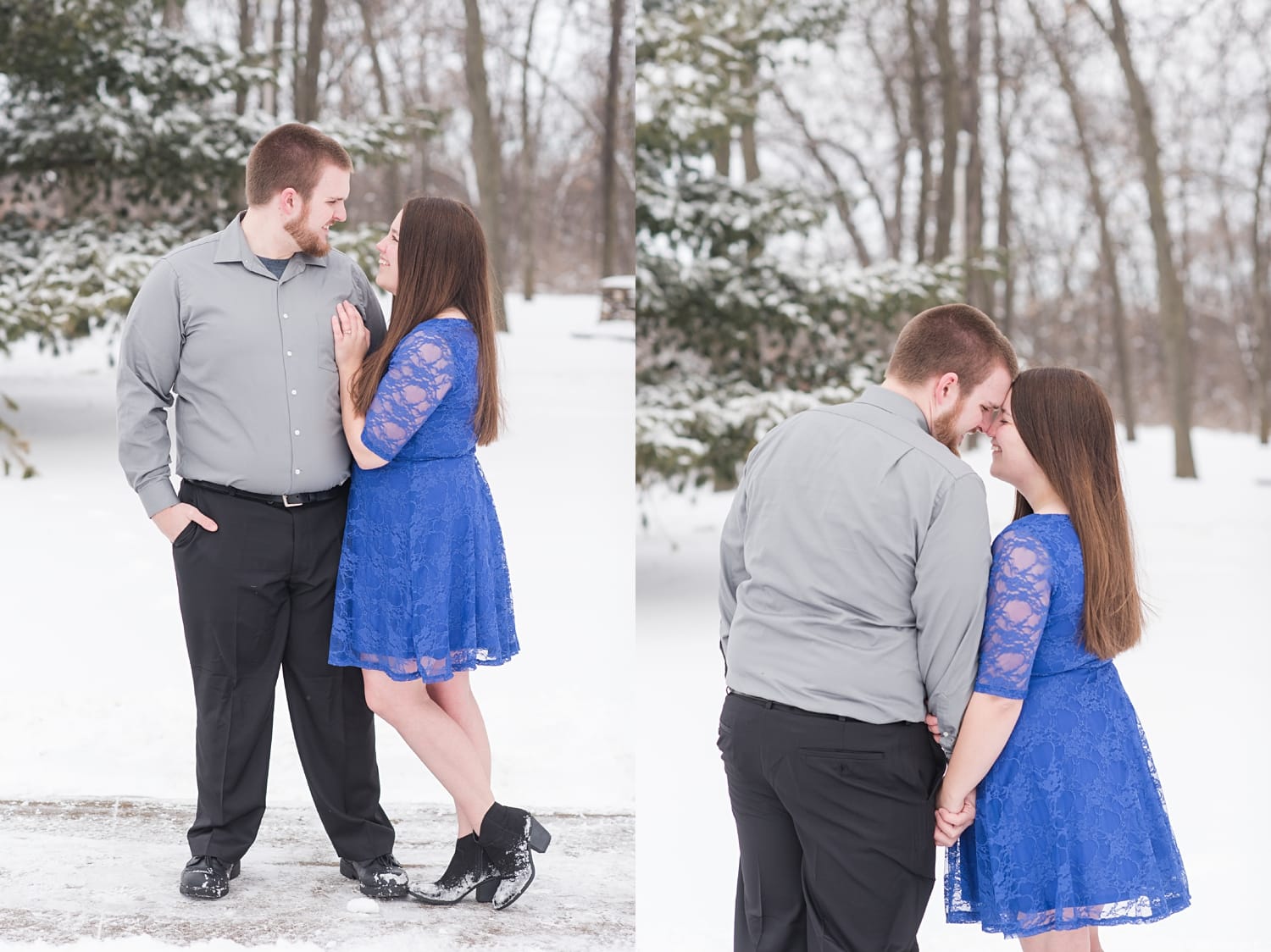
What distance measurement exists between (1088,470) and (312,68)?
6.72m

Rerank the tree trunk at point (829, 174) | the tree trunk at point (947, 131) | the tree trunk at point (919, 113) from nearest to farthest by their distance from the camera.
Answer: the tree trunk at point (947, 131), the tree trunk at point (919, 113), the tree trunk at point (829, 174)

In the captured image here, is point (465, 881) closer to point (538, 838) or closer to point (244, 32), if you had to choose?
point (538, 838)

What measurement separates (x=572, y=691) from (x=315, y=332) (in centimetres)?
212

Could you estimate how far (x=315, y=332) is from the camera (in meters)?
2.86

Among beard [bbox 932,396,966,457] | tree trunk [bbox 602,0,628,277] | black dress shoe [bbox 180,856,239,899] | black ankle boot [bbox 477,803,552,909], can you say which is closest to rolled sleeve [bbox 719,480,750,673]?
beard [bbox 932,396,966,457]

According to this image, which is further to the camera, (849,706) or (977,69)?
(977,69)

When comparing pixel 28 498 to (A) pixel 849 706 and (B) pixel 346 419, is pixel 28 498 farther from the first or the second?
(A) pixel 849 706

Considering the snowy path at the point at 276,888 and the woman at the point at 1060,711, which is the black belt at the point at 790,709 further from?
the snowy path at the point at 276,888

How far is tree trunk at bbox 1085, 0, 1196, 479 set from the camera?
10.4m

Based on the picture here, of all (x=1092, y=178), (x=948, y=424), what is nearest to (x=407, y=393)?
(x=948, y=424)

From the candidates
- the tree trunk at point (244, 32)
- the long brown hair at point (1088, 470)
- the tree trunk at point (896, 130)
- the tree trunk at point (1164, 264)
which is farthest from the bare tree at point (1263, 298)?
the long brown hair at point (1088, 470)

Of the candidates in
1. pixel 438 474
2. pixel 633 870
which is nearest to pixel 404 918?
pixel 633 870

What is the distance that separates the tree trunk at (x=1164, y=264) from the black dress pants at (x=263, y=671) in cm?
925

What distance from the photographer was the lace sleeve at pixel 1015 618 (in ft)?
6.36
